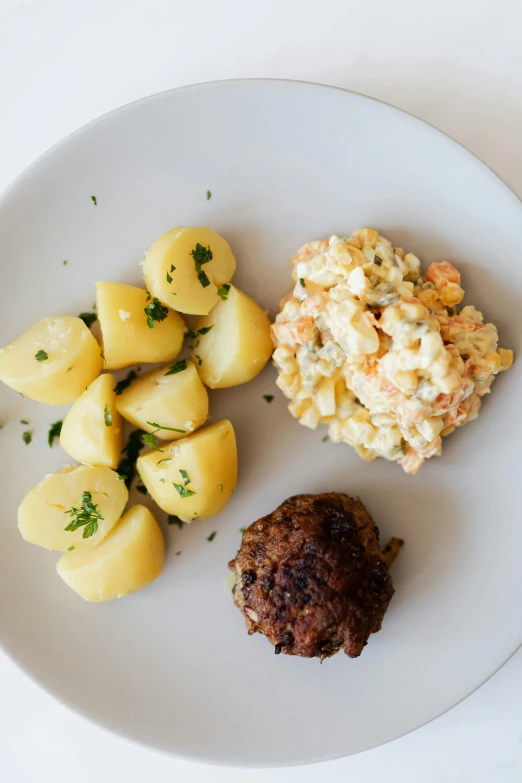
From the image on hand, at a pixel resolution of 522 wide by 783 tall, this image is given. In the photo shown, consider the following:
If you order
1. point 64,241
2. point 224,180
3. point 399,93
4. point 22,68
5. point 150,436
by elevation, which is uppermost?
point 399,93

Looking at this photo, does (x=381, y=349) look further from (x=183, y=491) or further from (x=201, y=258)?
(x=183, y=491)

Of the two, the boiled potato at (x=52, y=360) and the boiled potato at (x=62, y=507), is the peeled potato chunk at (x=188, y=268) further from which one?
the boiled potato at (x=62, y=507)

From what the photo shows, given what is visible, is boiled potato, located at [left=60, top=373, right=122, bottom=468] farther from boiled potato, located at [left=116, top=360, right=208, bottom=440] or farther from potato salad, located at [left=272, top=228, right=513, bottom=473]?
potato salad, located at [left=272, top=228, right=513, bottom=473]

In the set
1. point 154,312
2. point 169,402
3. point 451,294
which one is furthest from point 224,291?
point 451,294

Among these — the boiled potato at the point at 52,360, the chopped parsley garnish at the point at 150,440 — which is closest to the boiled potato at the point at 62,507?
the chopped parsley garnish at the point at 150,440

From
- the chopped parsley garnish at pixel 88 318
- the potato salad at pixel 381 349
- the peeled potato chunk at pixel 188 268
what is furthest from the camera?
the chopped parsley garnish at pixel 88 318

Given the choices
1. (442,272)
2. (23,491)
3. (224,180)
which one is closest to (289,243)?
(224,180)

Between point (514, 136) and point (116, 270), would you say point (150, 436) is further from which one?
point (514, 136)
